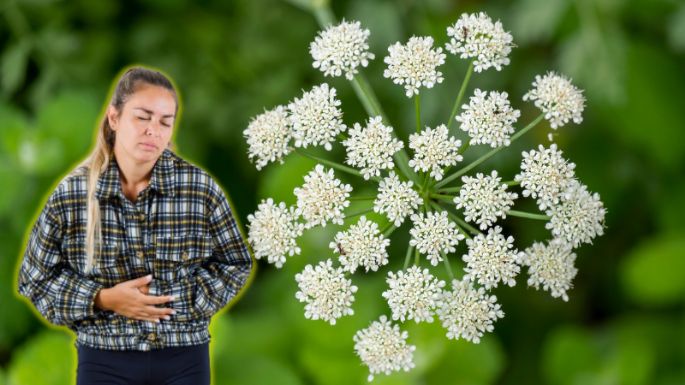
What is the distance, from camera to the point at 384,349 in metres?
1.12

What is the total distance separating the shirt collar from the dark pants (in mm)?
158

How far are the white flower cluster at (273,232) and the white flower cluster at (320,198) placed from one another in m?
0.02

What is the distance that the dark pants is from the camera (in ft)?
2.88

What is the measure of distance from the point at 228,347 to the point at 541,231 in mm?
1167

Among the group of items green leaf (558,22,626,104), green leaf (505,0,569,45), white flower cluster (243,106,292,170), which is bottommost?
white flower cluster (243,106,292,170)

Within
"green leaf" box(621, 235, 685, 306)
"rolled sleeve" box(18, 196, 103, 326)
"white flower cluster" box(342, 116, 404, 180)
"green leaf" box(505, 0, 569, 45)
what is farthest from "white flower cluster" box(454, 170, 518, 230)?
"green leaf" box(621, 235, 685, 306)

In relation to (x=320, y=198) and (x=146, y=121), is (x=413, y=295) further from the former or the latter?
(x=146, y=121)

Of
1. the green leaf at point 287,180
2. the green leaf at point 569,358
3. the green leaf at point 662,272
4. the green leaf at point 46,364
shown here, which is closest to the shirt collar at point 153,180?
the green leaf at point 46,364

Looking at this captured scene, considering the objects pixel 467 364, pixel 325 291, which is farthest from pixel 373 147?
pixel 467 364

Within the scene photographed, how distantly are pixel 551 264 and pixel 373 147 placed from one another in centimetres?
27

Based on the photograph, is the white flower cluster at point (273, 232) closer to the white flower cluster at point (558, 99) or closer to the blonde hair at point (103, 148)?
the blonde hair at point (103, 148)

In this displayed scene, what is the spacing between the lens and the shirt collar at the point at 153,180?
881 mm

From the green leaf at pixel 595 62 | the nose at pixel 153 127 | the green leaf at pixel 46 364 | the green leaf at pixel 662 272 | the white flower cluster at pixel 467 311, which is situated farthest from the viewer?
the green leaf at pixel 662 272

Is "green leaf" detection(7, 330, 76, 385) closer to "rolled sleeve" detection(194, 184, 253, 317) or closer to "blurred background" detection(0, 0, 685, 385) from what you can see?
"blurred background" detection(0, 0, 685, 385)
